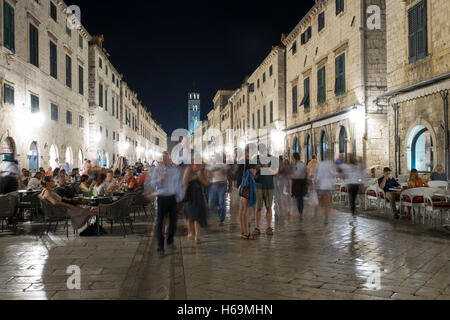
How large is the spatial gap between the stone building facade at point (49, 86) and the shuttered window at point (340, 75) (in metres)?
14.2

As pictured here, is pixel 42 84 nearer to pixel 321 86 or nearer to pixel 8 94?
pixel 8 94

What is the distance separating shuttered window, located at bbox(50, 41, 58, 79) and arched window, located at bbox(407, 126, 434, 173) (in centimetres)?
1734

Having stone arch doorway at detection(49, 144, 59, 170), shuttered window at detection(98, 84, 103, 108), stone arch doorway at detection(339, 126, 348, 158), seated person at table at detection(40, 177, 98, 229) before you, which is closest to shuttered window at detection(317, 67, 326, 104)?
stone arch doorway at detection(339, 126, 348, 158)

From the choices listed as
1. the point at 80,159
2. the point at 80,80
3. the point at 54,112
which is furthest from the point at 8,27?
the point at 80,159

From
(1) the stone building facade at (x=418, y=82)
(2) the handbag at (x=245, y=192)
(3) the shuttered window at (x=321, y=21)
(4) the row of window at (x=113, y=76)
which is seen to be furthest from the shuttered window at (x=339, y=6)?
(4) the row of window at (x=113, y=76)

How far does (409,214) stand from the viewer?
10336mm

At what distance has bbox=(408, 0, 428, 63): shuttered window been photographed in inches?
514

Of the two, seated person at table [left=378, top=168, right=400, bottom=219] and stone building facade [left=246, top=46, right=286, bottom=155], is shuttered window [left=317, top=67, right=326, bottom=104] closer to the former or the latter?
stone building facade [left=246, top=46, right=286, bottom=155]

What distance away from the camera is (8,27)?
1530cm

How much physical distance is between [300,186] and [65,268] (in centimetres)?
656

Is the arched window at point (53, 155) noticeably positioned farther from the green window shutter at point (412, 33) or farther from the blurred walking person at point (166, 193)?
the green window shutter at point (412, 33)

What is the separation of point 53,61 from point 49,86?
1.75 m

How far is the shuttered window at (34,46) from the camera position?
59.1 ft
